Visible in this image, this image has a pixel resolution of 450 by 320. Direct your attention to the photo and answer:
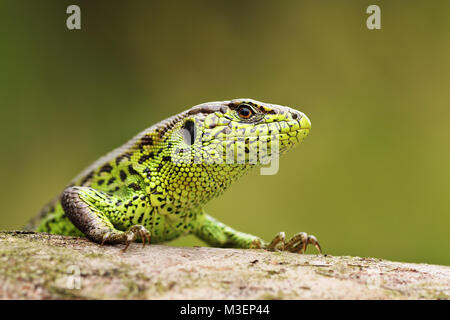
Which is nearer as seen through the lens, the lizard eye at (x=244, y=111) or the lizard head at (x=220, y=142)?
the lizard head at (x=220, y=142)

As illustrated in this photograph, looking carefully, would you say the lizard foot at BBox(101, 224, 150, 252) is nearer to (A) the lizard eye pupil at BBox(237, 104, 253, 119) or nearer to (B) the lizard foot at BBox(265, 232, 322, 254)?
(A) the lizard eye pupil at BBox(237, 104, 253, 119)

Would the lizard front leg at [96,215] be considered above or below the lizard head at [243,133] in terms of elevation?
below

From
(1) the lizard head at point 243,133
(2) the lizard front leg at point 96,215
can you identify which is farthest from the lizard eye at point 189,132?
(2) the lizard front leg at point 96,215

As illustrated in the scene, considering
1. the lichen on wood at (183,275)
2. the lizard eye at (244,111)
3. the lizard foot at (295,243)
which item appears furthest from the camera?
the lizard foot at (295,243)

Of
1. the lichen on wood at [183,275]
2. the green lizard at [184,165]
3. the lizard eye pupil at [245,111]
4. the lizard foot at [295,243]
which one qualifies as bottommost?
the lizard foot at [295,243]

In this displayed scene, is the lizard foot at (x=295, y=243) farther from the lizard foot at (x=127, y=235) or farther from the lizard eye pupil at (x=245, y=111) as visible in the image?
the lizard foot at (x=127, y=235)

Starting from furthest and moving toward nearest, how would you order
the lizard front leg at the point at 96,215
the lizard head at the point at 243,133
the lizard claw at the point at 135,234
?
the lizard head at the point at 243,133 < the lizard front leg at the point at 96,215 < the lizard claw at the point at 135,234

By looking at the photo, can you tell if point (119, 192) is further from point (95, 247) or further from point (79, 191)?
point (95, 247)
